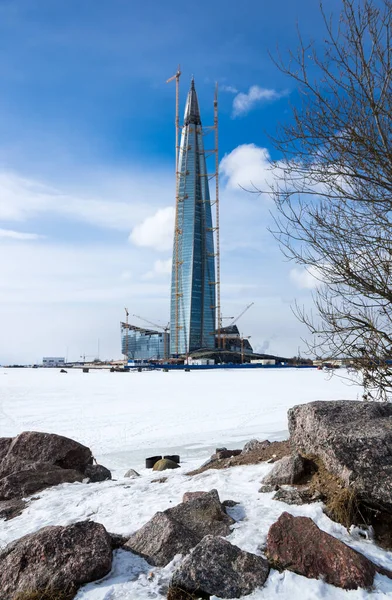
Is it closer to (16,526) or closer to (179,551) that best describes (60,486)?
(16,526)

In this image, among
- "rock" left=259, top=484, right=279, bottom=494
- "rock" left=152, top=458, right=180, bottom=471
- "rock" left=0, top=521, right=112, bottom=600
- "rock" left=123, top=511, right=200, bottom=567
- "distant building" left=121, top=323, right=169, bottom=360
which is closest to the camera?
"rock" left=0, top=521, right=112, bottom=600

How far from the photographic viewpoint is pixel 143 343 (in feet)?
601

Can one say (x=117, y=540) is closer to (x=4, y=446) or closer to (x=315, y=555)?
(x=315, y=555)

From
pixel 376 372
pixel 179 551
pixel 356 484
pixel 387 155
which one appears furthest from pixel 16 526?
pixel 387 155

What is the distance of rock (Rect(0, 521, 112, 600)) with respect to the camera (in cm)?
348

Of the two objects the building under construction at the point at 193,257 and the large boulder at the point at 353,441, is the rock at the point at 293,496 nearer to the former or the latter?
the large boulder at the point at 353,441

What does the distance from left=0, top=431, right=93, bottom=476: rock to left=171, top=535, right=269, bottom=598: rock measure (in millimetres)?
4478

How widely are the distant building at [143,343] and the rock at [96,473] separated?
167 m

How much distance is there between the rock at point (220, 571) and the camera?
133 inches

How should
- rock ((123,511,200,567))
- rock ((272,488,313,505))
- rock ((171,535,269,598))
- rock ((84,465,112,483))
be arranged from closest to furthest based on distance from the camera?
1. rock ((171,535,269,598))
2. rock ((123,511,200,567))
3. rock ((272,488,313,505))
4. rock ((84,465,112,483))

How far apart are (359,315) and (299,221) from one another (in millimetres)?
1565

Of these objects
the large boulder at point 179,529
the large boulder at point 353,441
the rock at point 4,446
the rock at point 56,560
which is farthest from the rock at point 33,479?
the large boulder at point 353,441

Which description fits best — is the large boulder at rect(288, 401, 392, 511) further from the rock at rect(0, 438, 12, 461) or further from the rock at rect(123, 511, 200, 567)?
the rock at rect(0, 438, 12, 461)

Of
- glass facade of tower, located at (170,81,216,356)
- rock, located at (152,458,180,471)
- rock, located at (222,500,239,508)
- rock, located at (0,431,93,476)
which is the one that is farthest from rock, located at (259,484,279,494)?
glass facade of tower, located at (170,81,216,356)
